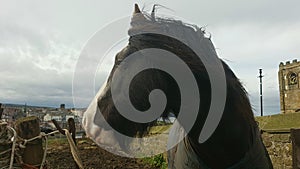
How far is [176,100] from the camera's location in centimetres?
162

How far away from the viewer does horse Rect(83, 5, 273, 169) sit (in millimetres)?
1575

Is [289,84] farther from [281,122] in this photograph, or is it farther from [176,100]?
[176,100]

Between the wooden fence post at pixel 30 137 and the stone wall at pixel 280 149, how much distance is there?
2.99m

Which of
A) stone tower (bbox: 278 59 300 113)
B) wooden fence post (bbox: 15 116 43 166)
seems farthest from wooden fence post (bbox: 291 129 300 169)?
stone tower (bbox: 278 59 300 113)

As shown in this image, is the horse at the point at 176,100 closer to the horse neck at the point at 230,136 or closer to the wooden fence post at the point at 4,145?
the horse neck at the point at 230,136

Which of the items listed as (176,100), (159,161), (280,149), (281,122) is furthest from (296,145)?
(159,161)

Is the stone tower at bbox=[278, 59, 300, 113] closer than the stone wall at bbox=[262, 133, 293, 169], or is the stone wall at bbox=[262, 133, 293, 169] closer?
the stone wall at bbox=[262, 133, 293, 169]

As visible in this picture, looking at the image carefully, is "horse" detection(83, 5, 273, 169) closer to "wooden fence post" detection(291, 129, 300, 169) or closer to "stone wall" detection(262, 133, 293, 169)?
"wooden fence post" detection(291, 129, 300, 169)

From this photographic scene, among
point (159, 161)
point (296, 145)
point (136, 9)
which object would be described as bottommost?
point (159, 161)

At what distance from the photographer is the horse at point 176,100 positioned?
1.58 meters

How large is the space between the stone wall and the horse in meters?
2.22

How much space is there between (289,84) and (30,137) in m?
52.3

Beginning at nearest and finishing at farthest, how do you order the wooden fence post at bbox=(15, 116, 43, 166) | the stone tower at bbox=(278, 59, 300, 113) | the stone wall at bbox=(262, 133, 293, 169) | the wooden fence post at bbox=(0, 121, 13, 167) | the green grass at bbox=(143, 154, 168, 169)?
the wooden fence post at bbox=(0, 121, 13, 167), the wooden fence post at bbox=(15, 116, 43, 166), the stone wall at bbox=(262, 133, 293, 169), the green grass at bbox=(143, 154, 168, 169), the stone tower at bbox=(278, 59, 300, 113)

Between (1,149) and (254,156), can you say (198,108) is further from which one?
(1,149)
